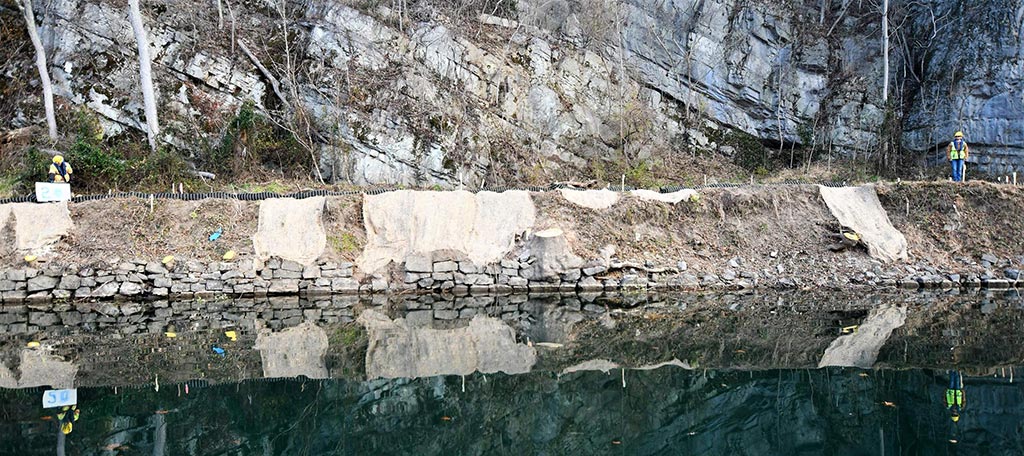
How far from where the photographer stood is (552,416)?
24.5 feet

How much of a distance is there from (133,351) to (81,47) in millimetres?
15771

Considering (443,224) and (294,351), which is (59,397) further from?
(443,224)

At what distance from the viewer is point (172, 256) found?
1559cm

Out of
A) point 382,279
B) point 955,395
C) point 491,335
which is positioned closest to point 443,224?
point 382,279

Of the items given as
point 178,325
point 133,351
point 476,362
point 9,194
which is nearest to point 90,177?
point 9,194

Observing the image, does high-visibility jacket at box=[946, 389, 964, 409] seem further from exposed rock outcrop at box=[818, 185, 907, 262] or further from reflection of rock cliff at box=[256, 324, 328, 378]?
exposed rock outcrop at box=[818, 185, 907, 262]

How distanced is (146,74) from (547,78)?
492 inches

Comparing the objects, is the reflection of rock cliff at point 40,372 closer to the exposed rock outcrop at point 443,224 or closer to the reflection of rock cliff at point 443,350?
the reflection of rock cliff at point 443,350

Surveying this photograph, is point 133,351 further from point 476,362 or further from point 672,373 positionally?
point 672,373

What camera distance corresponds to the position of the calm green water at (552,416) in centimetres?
649

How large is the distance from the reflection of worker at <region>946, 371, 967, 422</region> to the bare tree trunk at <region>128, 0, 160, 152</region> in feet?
63.7

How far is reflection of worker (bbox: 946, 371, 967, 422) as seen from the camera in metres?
7.24

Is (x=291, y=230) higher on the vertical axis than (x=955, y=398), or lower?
higher

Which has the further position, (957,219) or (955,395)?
(957,219)
